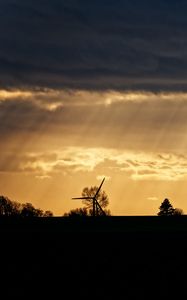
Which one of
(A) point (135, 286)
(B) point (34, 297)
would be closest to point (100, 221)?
(A) point (135, 286)

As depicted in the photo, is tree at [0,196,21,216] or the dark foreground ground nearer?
the dark foreground ground

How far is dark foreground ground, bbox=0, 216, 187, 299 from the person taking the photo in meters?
46.3

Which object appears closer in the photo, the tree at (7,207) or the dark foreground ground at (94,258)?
the dark foreground ground at (94,258)

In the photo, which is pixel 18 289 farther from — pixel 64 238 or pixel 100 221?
pixel 100 221

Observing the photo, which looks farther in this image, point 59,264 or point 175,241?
A: point 175,241

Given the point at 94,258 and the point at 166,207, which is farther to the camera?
the point at 166,207

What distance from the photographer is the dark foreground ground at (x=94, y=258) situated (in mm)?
46281

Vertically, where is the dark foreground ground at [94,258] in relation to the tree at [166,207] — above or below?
below

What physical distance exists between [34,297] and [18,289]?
269cm

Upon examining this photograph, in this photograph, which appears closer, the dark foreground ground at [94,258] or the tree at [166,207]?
the dark foreground ground at [94,258]

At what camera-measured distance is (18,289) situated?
46.1 m

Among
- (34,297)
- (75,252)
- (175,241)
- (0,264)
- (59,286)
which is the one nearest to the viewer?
(34,297)

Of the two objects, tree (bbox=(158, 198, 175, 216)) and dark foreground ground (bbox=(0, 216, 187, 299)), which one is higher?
tree (bbox=(158, 198, 175, 216))

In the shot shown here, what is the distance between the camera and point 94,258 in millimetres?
57094
